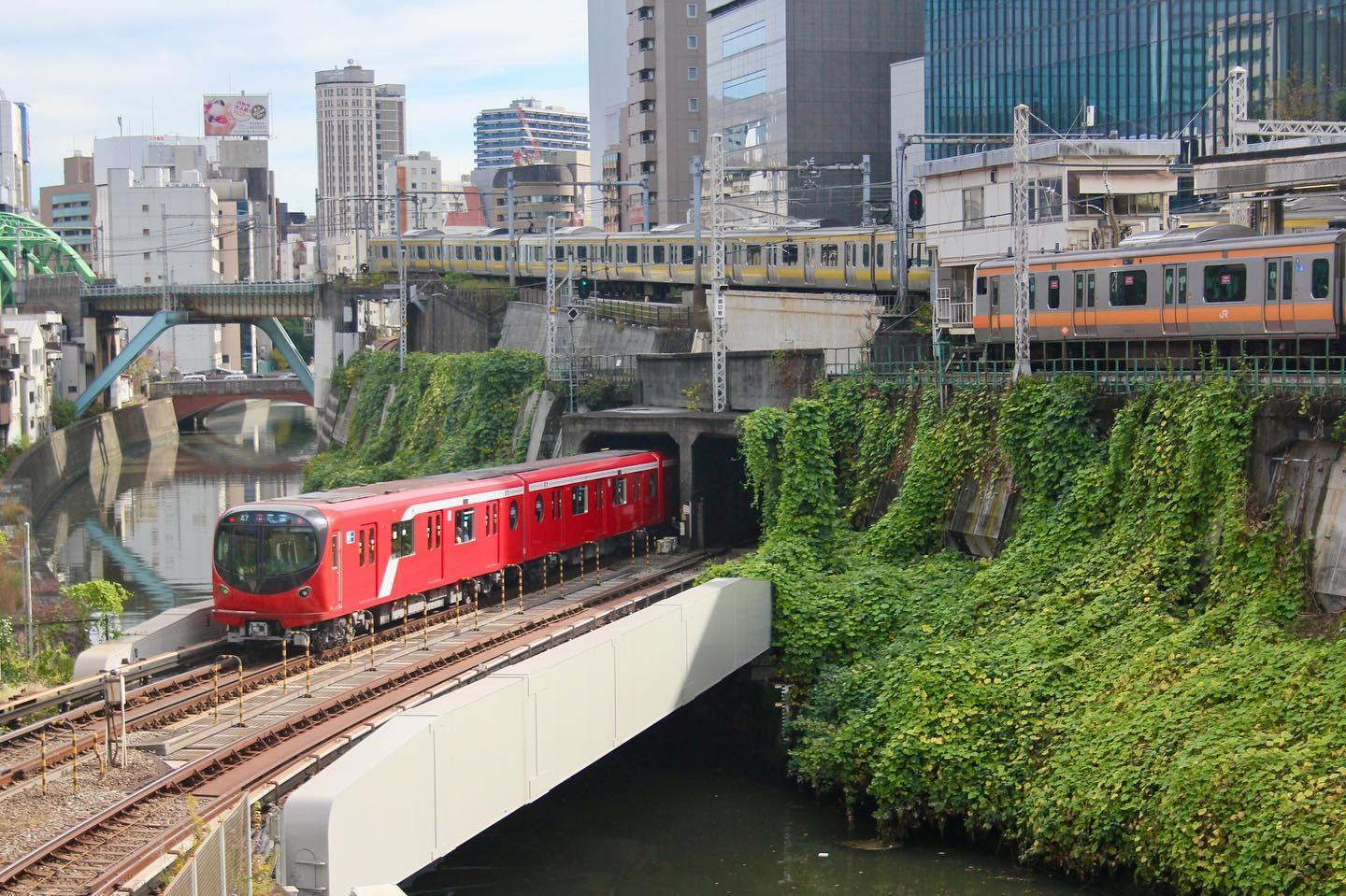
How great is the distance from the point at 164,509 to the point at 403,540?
4036 cm

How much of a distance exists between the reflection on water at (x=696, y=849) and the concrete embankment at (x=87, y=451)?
3584cm

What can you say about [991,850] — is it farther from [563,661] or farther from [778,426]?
[778,426]

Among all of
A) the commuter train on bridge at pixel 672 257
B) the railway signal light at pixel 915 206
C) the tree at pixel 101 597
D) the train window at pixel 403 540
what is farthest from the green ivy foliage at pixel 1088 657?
the commuter train on bridge at pixel 672 257

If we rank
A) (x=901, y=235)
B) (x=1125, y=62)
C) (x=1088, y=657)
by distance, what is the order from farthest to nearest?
1. (x=1125, y=62)
2. (x=901, y=235)
3. (x=1088, y=657)

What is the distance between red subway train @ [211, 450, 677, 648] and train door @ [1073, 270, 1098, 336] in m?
10.5

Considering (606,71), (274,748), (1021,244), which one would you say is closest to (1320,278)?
(1021,244)

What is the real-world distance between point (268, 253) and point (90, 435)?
89357 mm

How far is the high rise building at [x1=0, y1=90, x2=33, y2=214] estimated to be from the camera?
6757 inches

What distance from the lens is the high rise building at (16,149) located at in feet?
563

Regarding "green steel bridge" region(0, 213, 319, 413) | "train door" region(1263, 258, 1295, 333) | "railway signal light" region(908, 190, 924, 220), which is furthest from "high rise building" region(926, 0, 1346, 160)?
"green steel bridge" region(0, 213, 319, 413)

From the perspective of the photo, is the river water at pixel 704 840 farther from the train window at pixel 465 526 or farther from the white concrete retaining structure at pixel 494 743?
the train window at pixel 465 526

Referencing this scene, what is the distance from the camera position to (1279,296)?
24.8 m

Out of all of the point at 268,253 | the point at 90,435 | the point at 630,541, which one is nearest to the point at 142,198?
the point at 268,253

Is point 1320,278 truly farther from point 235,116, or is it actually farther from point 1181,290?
point 235,116
